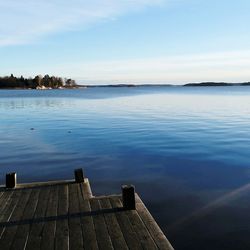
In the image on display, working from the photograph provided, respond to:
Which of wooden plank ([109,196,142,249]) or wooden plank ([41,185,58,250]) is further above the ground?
wooden plank ([109,196,142,249])

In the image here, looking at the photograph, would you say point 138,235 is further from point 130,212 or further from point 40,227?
A: point 40,227

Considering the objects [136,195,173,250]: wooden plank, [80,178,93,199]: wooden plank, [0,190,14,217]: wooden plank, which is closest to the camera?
[136,195,173,250]: wooden plank

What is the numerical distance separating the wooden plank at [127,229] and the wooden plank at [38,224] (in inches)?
82.4

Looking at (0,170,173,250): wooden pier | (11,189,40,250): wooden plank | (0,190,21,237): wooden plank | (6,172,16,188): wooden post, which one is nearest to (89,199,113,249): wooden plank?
(0,170,173,250): wooden pier

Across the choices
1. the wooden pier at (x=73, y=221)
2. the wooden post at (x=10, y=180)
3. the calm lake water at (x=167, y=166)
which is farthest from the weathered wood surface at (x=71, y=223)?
the calm lake water at (x=167, y=166)

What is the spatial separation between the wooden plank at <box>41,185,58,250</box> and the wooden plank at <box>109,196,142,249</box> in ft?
5.80

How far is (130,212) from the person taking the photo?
35.8ft

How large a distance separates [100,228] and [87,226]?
396 millimetres

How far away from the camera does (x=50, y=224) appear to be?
998 centimetres

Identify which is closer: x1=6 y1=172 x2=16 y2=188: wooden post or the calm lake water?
the calm lake water

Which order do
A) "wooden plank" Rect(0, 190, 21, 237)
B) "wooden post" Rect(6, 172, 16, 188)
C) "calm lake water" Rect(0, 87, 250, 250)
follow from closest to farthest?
"wooden plank" Rect(0, 190, 21, 237), "calm lake water" Rect(0, 87, 250, 250), "wooden post" Rect(6, 172, 16, 188)

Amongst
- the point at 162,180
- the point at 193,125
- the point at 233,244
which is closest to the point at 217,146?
the point at 162,180

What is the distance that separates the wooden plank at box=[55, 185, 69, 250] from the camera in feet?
28.8

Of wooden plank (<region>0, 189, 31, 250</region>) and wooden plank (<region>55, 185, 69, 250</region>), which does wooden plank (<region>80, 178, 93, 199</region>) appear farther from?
wooden plank (<region>0, 189, 31, 250</region>)
